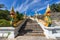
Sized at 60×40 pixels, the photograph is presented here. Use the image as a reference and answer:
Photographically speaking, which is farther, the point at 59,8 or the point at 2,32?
the point at 59,8

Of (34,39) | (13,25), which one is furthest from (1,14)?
(34,39)

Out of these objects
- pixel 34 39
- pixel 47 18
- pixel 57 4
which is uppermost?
pixel 57 4

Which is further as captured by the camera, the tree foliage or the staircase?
the tree foliage

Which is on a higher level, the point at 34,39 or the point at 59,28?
the point at 59,28

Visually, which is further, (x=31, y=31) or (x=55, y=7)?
(x=55, y=7)

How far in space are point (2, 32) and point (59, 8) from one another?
38699 mm

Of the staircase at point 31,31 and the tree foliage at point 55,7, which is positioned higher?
the tree foliage at point 55,7

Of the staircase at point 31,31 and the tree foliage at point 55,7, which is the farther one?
the tree foliage at point 55,7

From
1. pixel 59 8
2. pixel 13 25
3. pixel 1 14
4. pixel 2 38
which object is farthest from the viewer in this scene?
pixel 59 8

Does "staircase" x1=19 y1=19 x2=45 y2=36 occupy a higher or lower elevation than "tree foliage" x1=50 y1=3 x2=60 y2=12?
lower

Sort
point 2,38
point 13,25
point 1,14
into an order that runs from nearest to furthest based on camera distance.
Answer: point 2,38
point 13,25
point 1,14

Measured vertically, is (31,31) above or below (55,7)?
below

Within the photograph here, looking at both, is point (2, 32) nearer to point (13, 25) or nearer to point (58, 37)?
point (13, 25)

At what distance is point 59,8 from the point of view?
47531mm
